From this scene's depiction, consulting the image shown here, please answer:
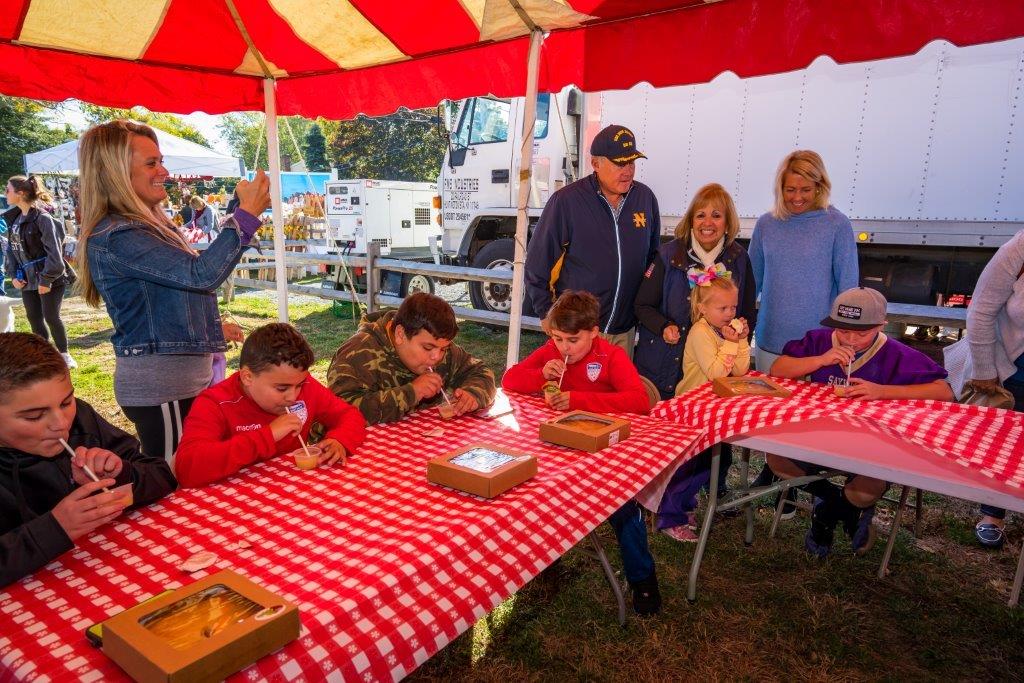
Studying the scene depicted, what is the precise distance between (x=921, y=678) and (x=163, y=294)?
10.8 feet

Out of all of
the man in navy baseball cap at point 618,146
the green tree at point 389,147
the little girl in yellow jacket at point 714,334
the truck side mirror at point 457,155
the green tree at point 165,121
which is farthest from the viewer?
the green tree at point 389,147

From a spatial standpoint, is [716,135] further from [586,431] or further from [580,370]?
[586,431]

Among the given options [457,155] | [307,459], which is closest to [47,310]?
[457,155]

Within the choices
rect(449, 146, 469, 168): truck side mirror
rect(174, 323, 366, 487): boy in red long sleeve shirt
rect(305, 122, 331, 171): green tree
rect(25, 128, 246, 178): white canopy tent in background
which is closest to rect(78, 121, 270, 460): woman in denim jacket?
rect(174, 323, 366, 487): boy in red long sleeve shirt

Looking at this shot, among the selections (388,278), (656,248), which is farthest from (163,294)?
(388,278)

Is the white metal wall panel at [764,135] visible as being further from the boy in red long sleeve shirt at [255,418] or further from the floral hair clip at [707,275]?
the boy in red long sleeve shirt at [255,418]

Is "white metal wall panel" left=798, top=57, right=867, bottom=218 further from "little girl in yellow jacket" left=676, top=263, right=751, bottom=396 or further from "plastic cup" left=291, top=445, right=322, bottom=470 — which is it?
"plastic cup" left=291, top=445, right=322, bottom=470

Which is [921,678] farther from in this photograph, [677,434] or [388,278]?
[388,278]

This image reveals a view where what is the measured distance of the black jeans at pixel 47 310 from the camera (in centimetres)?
633

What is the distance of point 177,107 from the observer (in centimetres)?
437

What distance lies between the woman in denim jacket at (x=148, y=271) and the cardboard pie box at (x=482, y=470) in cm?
112

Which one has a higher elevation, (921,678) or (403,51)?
(403,51)

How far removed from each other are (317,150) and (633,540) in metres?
50.1

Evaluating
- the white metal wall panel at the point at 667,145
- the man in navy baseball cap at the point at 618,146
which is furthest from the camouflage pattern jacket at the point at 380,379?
the white metal wall panel at the point at 667,145
